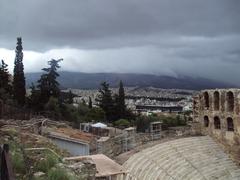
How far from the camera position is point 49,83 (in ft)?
137

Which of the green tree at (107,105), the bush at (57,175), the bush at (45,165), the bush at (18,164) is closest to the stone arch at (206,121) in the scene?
the green tree at (107,105)

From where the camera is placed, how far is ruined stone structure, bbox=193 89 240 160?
36.0 meters

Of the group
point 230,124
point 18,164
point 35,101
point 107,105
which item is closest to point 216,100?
point 230,124

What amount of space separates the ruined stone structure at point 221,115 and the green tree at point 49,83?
13.9m

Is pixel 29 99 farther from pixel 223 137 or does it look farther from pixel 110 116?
pixel 223 137

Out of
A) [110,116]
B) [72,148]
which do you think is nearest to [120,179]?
[72,148]

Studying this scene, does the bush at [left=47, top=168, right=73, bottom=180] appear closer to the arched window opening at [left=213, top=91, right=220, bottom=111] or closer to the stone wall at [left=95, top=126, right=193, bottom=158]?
the stone wall at [left=95, top=126, right=193, bottom=158]

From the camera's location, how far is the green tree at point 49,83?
41188mm

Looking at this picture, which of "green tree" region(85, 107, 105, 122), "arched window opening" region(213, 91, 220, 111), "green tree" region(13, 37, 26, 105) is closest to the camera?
"arched window opening" region(213, 91, 220, 111)

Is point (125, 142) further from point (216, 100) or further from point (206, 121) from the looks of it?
point (216, 100)

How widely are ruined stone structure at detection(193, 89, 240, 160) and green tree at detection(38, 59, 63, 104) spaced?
13.9 meters

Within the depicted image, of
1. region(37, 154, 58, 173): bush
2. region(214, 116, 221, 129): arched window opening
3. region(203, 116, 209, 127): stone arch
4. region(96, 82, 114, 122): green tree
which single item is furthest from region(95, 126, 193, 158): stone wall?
region(96, 82, 114, 122): green tree

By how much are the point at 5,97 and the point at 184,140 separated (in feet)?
49.3

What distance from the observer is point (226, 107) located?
3694 cm
